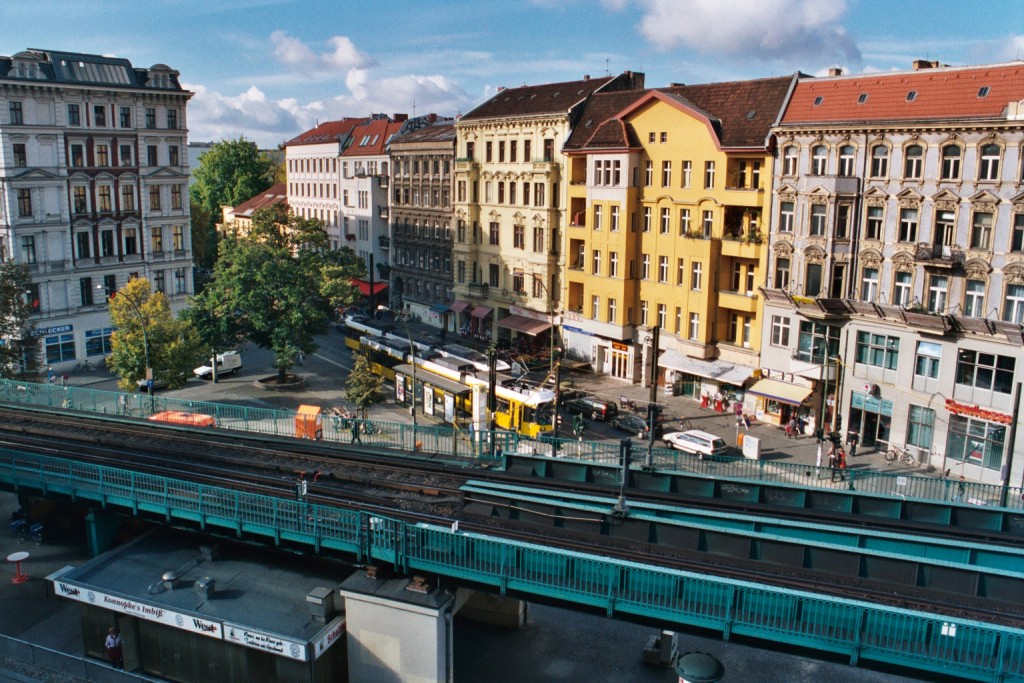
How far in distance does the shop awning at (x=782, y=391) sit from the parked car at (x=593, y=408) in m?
7.18

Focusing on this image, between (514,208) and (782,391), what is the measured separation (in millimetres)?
23432

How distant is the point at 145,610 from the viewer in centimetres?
2320

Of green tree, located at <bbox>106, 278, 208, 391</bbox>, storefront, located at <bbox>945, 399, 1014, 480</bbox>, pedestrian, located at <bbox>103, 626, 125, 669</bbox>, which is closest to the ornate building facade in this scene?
storefront, located at <bbox>945, 399, 1014, 480</bbox>

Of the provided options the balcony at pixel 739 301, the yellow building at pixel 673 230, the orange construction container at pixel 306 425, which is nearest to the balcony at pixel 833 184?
the yellow building at pixel 673 230

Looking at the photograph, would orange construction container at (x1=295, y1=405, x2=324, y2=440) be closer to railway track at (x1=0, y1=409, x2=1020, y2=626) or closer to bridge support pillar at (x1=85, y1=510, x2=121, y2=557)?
railway track at (x1=0, y1=409, x2=1020, y2=626)

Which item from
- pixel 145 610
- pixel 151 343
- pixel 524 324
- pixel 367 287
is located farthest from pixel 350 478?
pixel 367 287

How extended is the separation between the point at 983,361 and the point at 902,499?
15746mm

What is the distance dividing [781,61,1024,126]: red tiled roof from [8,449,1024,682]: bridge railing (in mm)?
26358

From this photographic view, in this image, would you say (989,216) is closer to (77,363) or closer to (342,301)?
(342,301)

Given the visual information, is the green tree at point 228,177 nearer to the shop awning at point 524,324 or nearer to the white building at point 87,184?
the white building at point 87,184

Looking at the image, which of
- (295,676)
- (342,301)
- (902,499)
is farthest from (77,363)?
(902,499)

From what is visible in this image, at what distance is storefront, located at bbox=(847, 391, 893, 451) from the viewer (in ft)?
134

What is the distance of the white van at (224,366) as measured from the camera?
5609 centimetres

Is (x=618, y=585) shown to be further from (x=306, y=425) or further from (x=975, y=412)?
(x=975, y=412)
